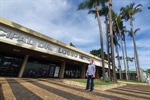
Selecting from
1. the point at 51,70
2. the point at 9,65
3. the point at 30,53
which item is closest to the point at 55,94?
the point at 30,53

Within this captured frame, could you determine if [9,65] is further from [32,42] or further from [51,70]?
[51,70]

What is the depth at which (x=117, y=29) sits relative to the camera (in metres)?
28.6

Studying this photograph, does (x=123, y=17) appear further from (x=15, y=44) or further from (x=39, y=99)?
(x=39, y=99)

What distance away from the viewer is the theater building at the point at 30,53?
33.0ft

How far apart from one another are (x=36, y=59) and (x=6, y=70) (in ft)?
14.2

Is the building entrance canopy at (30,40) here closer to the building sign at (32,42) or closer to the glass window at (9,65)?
the building sign at (32,42)

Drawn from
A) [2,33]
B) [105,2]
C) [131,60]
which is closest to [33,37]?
[2,33]

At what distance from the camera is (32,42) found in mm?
11477

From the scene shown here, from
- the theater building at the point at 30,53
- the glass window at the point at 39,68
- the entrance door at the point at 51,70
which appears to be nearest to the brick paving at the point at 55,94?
the theater building at the point at 30,53

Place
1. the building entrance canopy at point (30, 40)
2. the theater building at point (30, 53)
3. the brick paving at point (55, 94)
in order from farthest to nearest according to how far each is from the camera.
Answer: the theater building at point (30, 53)
the building entrance canopy at point (30, 40)
the brick paving at point (55, 94)

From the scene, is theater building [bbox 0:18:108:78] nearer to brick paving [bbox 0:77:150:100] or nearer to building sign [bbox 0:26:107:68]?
building sign [bbox 0:26:107:68]

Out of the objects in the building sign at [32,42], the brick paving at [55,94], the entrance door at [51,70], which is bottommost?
the brick paving at [55,94]

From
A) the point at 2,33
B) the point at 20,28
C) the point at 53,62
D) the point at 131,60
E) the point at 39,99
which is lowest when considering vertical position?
the point at 39,99

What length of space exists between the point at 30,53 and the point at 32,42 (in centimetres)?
273
